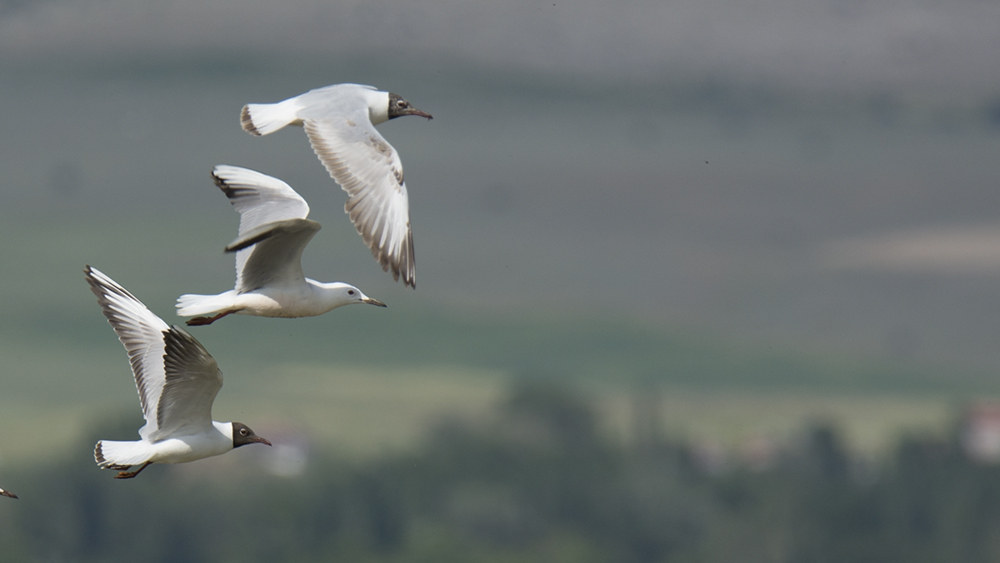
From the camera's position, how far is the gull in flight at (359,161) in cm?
730

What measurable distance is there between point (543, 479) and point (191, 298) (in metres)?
54.1

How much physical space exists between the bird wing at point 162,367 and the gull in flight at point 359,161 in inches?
40.2

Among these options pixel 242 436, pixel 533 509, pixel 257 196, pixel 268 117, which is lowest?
pixel 533 509

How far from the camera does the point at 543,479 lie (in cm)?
6081

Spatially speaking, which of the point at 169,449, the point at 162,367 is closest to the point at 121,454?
the point at 169,449

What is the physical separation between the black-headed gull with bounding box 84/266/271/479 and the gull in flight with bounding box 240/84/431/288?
40.3 inches

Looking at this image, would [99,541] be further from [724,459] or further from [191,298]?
[191,298]

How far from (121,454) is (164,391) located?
0.39m

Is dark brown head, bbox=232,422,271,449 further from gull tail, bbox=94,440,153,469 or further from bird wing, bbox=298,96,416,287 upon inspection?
bird wing, bbox=298,96,416,287

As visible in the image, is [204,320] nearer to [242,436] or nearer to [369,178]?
[242,436]

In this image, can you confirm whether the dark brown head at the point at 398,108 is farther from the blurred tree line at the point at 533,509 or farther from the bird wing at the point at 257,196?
the blurred tree line at the point at 533,509

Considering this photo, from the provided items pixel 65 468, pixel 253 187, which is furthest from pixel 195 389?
pixel 65 468

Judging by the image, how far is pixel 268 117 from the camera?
7754 mm

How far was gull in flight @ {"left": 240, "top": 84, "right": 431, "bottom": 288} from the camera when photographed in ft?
23.9
